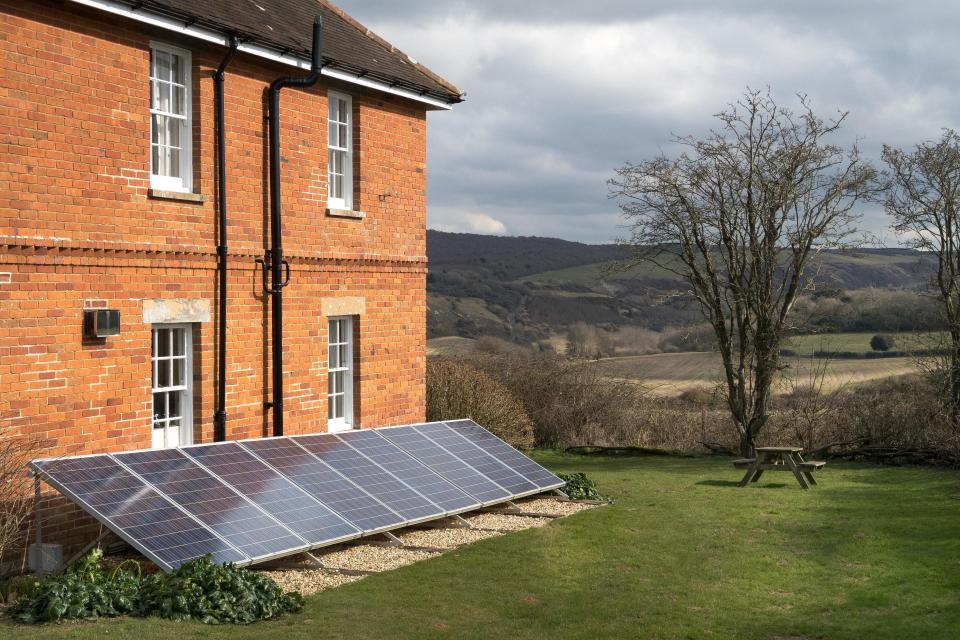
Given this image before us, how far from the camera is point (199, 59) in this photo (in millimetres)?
14391

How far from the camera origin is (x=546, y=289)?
263 ft

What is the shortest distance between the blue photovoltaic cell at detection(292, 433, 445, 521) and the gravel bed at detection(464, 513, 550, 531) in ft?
3.01

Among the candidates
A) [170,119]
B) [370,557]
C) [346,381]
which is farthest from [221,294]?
[370,557]

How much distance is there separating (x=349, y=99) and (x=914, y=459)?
1478 centimetres

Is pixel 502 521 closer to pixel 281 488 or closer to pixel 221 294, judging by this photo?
pixel 281 488

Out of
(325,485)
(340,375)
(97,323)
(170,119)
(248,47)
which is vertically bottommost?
(325,485)

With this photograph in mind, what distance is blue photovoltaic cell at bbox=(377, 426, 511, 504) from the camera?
49.5ft

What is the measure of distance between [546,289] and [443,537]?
66.9 m

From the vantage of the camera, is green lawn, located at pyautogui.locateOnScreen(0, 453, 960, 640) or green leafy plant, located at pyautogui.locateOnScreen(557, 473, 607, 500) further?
green leafy plant, located at pyautogui.locateOnScreen(557, 473, 607, 500)

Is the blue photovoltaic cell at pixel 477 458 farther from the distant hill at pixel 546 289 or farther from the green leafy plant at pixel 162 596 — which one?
the distant hill at pixel 546 289

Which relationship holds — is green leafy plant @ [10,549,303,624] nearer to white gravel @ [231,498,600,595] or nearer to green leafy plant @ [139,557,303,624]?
green leafy plant @ [139,557,303,624]

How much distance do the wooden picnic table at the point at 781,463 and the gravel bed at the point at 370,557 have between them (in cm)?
836

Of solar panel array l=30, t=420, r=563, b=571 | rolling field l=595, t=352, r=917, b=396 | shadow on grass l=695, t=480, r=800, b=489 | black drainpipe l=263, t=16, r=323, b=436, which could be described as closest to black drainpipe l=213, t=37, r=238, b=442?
black drainpipe l=263, t=16, r=323, b=436

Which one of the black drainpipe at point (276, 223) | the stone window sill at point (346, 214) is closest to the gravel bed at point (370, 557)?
the black drainpipe at point (276, 223)
